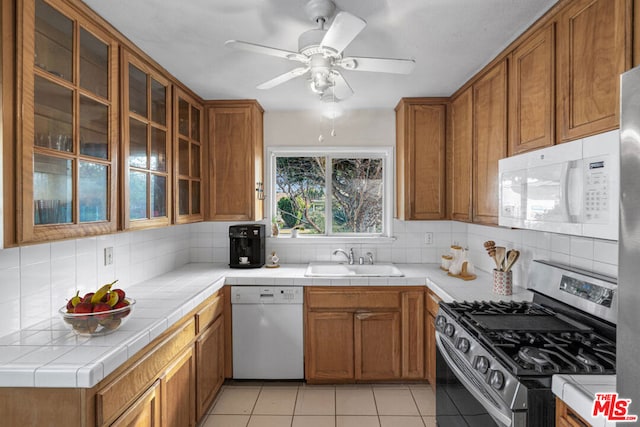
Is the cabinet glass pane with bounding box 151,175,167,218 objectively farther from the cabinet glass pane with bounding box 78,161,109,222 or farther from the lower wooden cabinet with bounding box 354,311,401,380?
the lower wooden cabinet with bounding box 354,311,401,380

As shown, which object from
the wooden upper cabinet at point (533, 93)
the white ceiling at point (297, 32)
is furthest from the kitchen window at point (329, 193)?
the wooden upper cabinet at point (533, 93)

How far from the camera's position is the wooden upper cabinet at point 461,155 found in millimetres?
2525

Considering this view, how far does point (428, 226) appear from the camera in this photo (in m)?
3.24

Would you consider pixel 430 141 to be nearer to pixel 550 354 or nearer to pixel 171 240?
pixel 550 354

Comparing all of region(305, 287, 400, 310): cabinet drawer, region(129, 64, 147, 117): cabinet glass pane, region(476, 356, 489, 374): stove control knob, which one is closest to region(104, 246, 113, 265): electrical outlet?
region(129, 64, 147, 117): cabinet glass pane

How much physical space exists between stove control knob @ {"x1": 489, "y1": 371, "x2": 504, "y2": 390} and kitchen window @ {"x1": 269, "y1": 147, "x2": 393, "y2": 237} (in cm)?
217

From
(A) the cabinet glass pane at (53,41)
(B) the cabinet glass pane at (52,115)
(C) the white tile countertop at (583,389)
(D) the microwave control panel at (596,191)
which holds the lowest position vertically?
(C) the white tile countertop at (583,389)

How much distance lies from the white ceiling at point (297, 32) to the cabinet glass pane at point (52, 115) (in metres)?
0.48

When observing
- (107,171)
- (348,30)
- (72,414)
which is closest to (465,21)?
(348,30)

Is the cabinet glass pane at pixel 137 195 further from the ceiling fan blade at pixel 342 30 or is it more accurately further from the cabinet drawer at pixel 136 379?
the ceiling fan blade at pixel 342 30

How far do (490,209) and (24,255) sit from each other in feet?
8.01

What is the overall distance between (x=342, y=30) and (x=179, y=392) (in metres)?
1.92

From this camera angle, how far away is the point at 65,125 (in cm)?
144

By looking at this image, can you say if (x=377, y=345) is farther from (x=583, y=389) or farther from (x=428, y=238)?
(x=583, y=389)
